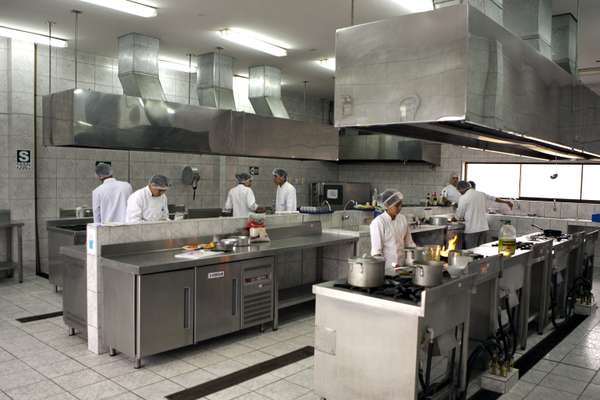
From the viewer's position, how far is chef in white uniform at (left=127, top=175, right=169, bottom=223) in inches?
195

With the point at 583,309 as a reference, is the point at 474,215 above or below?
above

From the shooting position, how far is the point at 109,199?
18.2ft

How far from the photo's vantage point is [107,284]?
3.91m

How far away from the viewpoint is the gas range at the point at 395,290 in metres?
2.74

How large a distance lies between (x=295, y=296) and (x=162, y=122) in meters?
2.38

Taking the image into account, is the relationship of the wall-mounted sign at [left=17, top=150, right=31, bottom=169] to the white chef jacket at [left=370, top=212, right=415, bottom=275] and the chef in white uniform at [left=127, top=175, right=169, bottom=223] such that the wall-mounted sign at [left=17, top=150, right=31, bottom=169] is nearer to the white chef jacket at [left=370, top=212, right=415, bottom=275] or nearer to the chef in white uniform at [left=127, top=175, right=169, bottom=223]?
the chef in white uniform at [left=127, top=175, right=169, bottom=223]

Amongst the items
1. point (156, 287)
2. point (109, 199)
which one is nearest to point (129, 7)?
point (109, 199)

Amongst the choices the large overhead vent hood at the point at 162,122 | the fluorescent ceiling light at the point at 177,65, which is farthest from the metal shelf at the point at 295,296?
the fluorescent ceiling light at the point at 177,65

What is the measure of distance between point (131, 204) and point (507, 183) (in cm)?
715

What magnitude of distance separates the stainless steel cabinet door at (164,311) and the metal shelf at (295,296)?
4.09 feet

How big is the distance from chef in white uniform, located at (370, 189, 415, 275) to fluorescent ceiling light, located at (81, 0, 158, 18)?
10.2ft

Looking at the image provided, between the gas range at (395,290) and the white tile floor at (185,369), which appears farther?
the white tile floor at (185,369)

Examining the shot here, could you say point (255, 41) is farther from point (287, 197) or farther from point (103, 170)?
point (103, 170)

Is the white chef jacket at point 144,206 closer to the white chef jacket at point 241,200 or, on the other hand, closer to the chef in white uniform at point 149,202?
the chef in white uniform at point 149,202
